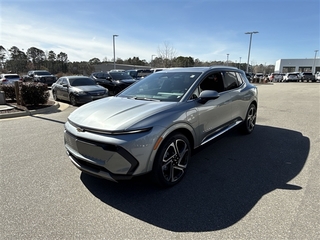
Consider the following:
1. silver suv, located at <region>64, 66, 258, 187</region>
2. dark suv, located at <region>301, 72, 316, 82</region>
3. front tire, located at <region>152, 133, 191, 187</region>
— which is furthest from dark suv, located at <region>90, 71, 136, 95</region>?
dark suv, located at <region>301, 72, 316, 82</region>

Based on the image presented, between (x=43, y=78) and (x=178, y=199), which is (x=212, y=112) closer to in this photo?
(x=178, y=199)

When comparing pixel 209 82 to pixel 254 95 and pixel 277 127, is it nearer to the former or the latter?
pixel 254 95

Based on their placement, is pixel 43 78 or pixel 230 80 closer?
pixel 230 80

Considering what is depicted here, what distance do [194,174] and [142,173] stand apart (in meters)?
1.15

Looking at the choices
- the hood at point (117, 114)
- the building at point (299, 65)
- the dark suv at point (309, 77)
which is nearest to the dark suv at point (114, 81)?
the hood at point (117, 114)

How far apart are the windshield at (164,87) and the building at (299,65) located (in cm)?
8657

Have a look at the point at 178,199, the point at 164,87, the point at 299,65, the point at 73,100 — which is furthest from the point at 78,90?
the point at 299,65

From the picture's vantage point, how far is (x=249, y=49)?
3897 centimetres

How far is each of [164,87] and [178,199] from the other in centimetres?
195

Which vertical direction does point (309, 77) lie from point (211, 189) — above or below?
above

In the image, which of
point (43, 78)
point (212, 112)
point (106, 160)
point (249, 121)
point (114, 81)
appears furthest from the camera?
point (43, 78)

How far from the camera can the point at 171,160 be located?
288 cm

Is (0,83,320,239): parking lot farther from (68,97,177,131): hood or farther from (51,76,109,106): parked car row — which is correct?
(51,76,109,106): parked car row

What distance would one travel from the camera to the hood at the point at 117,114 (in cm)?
251
